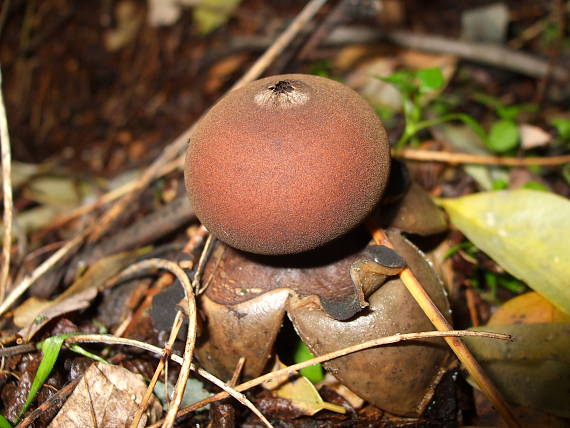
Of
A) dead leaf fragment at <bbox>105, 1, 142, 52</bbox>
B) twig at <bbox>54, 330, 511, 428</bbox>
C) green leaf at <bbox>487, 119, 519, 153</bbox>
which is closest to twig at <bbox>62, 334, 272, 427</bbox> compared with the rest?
twig at <bbox>54, 330, 511, 428</bbox>

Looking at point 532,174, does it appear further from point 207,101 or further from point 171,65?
point 171,65

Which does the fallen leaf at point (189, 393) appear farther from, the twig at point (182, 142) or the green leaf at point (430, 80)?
the green leaf at point (430, 80)

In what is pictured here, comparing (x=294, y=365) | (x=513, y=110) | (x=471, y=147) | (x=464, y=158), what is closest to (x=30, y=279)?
(x=294, y=365)

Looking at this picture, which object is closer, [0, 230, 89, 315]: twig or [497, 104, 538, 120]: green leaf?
[0, 230, 89, 315]: twig

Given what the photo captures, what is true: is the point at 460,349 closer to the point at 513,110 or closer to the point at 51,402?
the point at 51,402

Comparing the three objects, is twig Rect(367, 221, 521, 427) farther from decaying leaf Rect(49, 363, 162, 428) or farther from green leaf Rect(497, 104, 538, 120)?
green leaf Rect(497, 104, 538, 120)

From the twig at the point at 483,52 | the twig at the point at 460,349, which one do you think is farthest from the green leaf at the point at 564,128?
the twig at the point at 460,349
